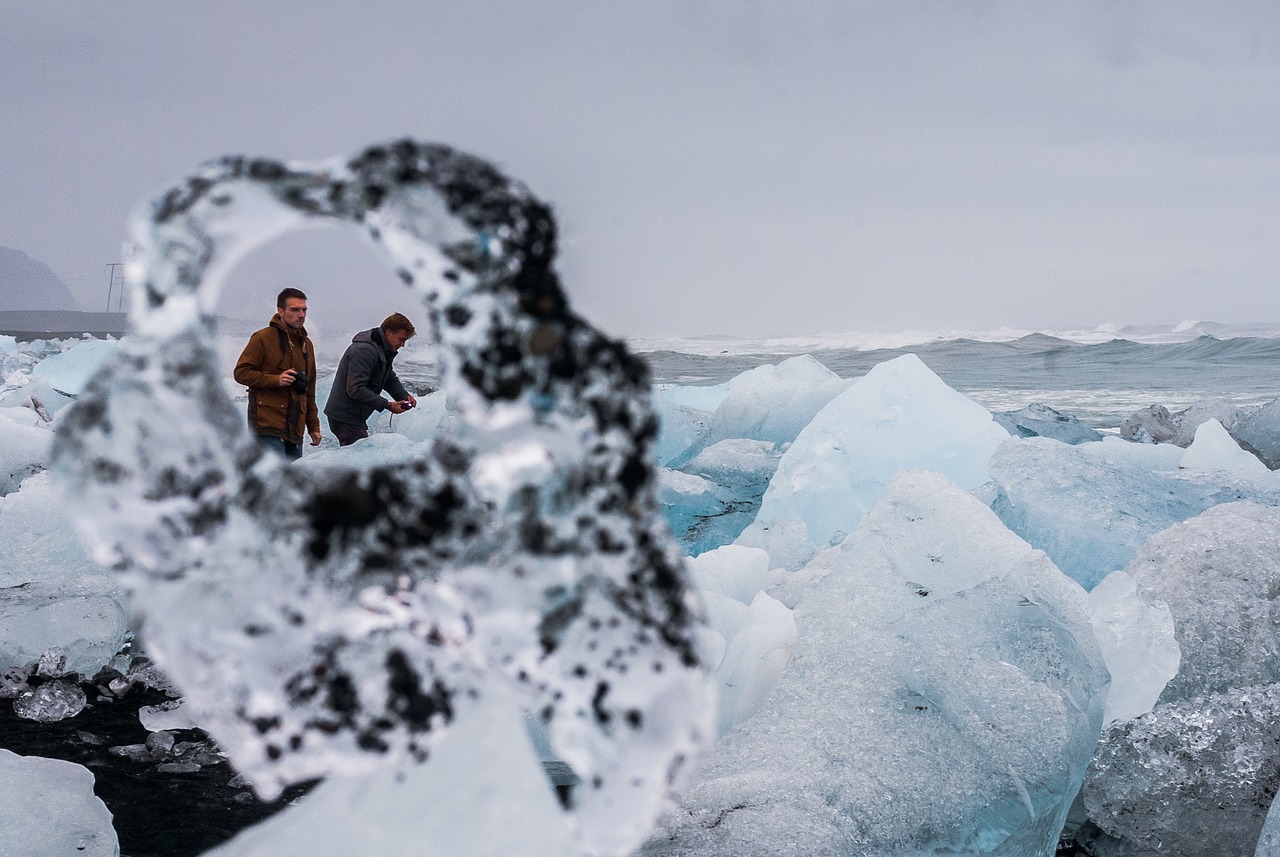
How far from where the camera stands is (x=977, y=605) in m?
3.15

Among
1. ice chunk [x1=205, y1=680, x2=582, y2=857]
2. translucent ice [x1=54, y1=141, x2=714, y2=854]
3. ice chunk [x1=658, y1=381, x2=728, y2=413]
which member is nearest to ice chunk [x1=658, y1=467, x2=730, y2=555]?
ice chunk [x1=658, y1=381, x2=728, y2=413]

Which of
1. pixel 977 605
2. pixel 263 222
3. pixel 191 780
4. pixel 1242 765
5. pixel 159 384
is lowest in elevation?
pixel 191 780

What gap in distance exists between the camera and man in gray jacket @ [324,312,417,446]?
583 centimetres

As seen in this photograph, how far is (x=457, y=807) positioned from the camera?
103 centimetres

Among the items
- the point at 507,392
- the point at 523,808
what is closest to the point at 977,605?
the point at 523,808

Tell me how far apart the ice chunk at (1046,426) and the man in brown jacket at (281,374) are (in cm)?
591

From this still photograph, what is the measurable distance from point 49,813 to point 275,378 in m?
2.93

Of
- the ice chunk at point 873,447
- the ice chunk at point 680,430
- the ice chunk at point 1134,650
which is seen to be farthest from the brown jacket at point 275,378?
the ice chunk at point 1134,650

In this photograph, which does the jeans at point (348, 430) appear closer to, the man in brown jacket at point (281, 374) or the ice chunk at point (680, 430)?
the man in brown jacket at point (281, 374)

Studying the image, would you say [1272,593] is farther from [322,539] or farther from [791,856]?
[322,539]

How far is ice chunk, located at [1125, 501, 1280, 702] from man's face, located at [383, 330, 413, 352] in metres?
4.22

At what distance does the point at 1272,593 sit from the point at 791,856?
2.45 m

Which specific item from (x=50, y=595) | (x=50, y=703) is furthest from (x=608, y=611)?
(x=50, y=595)

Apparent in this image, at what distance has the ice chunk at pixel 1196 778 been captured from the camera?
3053mm
